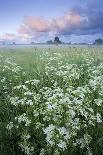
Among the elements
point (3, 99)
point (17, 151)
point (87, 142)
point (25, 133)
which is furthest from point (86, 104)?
point (3, 99)

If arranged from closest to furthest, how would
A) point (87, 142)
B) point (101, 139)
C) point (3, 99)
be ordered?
point (87, 142) → point (101, 139) → point (3, 99)

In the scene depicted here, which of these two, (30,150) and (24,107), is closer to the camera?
(30,150)

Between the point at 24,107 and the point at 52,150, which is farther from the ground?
the point at 24,107

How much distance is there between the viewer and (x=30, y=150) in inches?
282

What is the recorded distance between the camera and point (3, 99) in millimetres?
9188

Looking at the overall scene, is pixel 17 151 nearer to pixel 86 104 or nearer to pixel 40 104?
pixel 40 104

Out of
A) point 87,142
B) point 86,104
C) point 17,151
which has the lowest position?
point 17,151

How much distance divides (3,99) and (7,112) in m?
0.57

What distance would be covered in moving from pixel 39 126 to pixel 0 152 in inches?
49.3

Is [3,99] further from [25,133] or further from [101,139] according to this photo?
[101,139]

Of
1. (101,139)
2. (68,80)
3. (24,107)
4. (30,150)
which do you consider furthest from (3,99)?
(101,139)

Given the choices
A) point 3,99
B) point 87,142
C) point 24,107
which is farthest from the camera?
point 3,99

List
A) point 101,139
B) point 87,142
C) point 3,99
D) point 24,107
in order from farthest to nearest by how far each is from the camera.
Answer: point 3,99, point 24,107, point 101,139, point 87,142

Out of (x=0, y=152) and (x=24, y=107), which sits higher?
(x=24, y=107)
